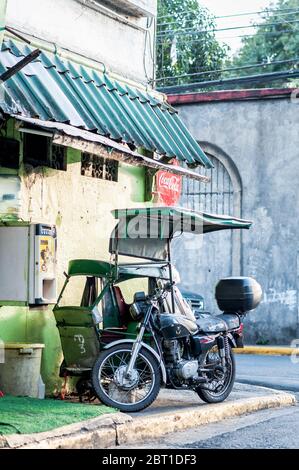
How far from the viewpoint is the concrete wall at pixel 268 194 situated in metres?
20.5

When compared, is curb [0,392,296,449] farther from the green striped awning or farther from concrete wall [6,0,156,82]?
concrete wall [6,0,156,82]

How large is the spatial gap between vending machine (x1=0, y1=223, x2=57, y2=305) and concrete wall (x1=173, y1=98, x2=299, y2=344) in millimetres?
11385

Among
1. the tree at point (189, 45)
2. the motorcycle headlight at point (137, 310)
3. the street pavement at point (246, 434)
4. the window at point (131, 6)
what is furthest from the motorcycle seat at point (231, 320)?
the tree at point (189, 45)

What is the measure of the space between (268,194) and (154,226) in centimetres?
1048

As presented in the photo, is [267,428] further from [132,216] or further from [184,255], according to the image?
[184,255]

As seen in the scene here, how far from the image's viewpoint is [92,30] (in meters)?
11.8

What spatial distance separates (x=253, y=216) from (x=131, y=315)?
36.9ft

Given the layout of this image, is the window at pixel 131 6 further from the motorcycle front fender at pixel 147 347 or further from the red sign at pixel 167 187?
the motorcycle front fender at pixel 147 347

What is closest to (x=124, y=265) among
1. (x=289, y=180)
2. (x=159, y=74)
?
(x=289, y=180)

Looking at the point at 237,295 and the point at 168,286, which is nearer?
the point at 168,286

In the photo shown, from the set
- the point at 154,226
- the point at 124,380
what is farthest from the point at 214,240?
the point at 124,380

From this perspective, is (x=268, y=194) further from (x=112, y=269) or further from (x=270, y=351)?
(x=112, y=269)

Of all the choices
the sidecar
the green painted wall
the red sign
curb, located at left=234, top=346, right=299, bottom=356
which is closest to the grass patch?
the sidecar

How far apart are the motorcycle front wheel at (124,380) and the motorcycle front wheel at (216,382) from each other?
0.87 m
